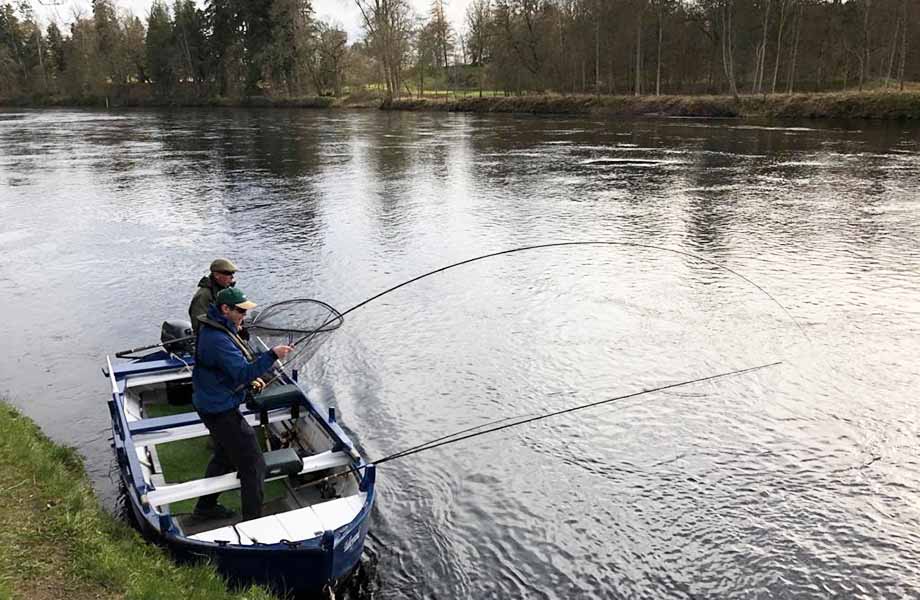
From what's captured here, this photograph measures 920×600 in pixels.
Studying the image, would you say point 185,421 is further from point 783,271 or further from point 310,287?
point 783,271

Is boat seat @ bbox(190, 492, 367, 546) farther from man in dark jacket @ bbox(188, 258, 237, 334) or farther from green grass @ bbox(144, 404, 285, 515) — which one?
man in dark jacket @ bbox(188, 258, 237, 334)

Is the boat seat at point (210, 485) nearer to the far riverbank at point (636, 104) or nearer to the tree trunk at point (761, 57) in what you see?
the far riverbank at point (636, 104)

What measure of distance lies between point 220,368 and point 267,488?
1.84 meters

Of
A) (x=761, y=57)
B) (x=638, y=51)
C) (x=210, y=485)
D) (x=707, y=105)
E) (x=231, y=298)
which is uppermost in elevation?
(x=638, y=51)

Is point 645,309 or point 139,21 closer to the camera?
point 645,309

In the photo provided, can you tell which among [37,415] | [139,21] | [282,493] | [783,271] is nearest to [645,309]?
[783,271]

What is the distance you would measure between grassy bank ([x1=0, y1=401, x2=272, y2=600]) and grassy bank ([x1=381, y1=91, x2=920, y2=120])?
4631 centimetres

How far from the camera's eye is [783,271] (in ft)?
49.7

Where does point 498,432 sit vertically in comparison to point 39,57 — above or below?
below

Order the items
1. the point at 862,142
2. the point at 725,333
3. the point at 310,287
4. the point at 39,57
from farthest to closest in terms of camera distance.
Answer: the point at 39,57
the point at 862,142
the point at 310,287
the point at 725,333

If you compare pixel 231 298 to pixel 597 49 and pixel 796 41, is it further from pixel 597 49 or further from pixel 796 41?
pixel 597 49

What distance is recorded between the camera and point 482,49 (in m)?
77.0

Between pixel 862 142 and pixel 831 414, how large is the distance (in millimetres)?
29245

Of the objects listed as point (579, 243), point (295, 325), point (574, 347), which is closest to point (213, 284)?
point (295, 325)
